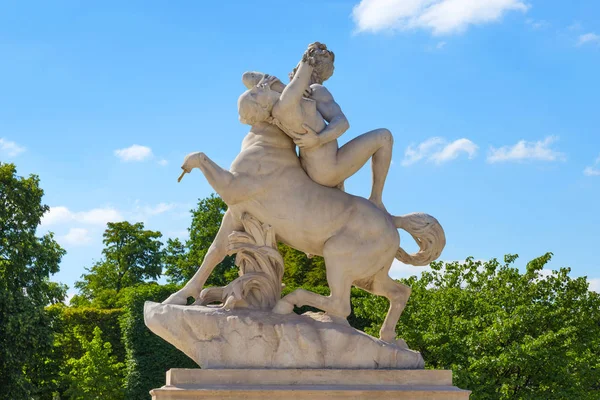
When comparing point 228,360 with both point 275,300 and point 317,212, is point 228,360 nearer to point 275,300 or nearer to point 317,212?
point 275,300

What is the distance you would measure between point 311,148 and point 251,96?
0.71 m

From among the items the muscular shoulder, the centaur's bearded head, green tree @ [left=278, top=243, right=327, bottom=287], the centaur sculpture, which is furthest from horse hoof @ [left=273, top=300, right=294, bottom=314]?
green tree @ [left=278, top=243, right=327, bottom=287]

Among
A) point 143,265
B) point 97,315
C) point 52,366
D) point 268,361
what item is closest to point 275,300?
point 268,361

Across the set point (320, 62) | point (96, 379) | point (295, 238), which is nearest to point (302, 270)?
point (96, 379)

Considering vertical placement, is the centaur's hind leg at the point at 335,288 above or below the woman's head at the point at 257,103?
below

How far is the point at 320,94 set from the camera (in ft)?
25.5

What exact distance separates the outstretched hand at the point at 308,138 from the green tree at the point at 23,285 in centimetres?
1253

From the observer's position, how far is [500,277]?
17.4 metres

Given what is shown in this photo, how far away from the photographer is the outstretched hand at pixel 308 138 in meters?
7.54

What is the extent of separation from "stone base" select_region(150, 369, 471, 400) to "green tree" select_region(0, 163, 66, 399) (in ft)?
40.9

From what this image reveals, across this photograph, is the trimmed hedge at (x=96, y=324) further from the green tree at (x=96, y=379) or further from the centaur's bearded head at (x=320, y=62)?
the centaur's bearded head at (x=320, y=62)

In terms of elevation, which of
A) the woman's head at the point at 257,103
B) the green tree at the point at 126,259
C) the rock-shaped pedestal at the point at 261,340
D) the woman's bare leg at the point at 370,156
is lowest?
the rock-shaped pedestal at the point at 261,340

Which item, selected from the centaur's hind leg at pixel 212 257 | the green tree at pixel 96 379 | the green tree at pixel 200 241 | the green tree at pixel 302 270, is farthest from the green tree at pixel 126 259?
the centaur's hind leg at pixel 212 257

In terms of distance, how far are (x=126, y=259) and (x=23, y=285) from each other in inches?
568
